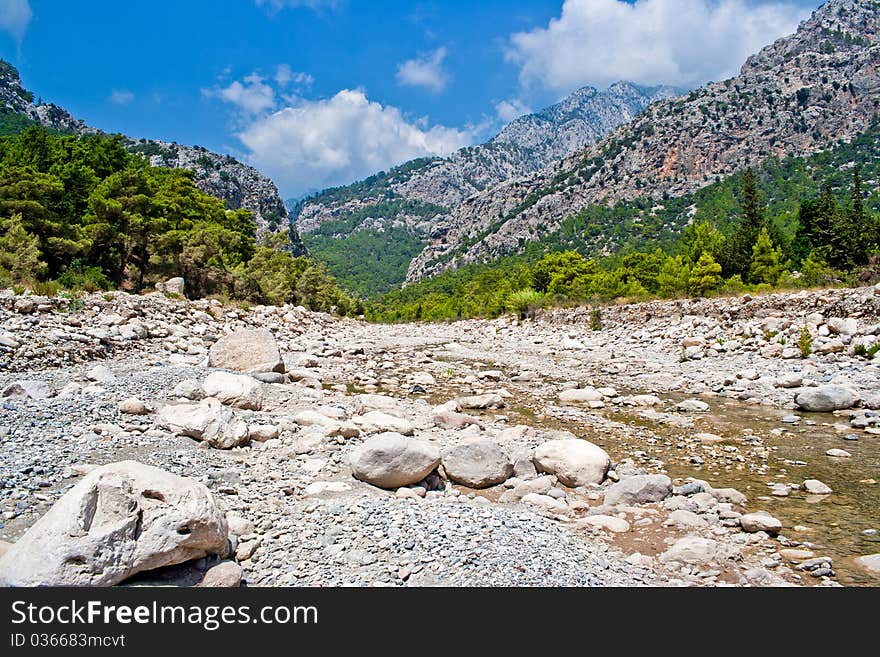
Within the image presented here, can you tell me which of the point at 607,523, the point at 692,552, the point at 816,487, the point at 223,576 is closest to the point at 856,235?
the point at 816,487

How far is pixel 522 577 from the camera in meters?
4.77

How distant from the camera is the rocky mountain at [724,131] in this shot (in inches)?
4574

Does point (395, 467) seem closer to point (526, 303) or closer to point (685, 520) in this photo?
point (685, 520)

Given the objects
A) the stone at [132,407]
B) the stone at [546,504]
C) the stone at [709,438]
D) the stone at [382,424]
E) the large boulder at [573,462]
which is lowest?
the stone at [546,504]

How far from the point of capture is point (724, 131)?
124250 mm

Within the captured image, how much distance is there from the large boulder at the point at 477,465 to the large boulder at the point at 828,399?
8.96 m

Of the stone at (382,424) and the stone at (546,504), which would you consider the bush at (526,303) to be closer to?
the stone at (382,424)

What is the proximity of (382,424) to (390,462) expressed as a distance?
3.28 m

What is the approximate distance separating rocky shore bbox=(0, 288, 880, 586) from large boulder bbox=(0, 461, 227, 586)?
2cm

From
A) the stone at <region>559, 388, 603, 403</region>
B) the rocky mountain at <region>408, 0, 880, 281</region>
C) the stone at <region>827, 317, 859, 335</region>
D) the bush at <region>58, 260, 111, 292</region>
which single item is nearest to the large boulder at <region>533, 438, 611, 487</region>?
the stone at <region>559, 388, 603, 403</region>

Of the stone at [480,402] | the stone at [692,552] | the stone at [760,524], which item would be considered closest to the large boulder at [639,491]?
the stone at [760,524]

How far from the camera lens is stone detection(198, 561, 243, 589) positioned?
4539 millimetres

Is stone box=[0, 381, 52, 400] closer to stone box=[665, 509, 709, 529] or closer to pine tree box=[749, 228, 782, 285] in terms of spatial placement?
stone box=[665, 509, 709, 529]

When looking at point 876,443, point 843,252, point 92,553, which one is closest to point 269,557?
point 92,553
